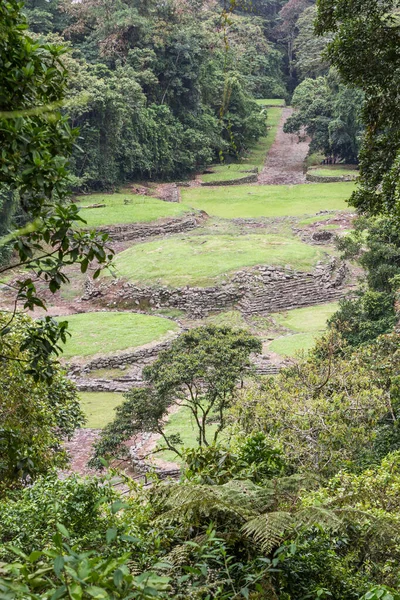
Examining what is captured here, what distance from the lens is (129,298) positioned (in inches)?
1164

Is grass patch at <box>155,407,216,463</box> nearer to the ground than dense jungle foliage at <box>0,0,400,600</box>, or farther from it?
nearer to the ground

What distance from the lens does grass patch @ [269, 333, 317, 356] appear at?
2261cm

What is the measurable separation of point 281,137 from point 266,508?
65508mm

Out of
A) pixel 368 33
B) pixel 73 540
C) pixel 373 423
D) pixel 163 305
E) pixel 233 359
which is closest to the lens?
pixel 73 540

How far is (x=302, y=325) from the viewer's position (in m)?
26.2

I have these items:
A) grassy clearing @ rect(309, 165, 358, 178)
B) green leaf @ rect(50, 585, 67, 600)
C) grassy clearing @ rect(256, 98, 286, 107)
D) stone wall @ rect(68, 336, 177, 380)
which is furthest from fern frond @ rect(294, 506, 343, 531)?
grassy clearing @ rect(256, 98, 286, 107)

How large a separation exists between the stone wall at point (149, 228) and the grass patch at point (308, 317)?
1222cm

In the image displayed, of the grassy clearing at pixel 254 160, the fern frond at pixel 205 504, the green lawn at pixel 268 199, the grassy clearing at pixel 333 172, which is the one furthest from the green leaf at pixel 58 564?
the grassy clearing at pixel 333 172

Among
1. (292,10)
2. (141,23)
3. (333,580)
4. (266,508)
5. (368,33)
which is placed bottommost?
(333,580)

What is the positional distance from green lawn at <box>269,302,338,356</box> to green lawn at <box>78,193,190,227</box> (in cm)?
1410

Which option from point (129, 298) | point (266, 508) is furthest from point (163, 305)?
point (266, 508)

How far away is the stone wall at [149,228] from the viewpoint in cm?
3753

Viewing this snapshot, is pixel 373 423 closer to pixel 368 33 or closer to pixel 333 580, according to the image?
pixel 368 33

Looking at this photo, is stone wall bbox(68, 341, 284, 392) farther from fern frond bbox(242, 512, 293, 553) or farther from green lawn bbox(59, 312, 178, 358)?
fern frond bbox(242, 512, 293, 553)
